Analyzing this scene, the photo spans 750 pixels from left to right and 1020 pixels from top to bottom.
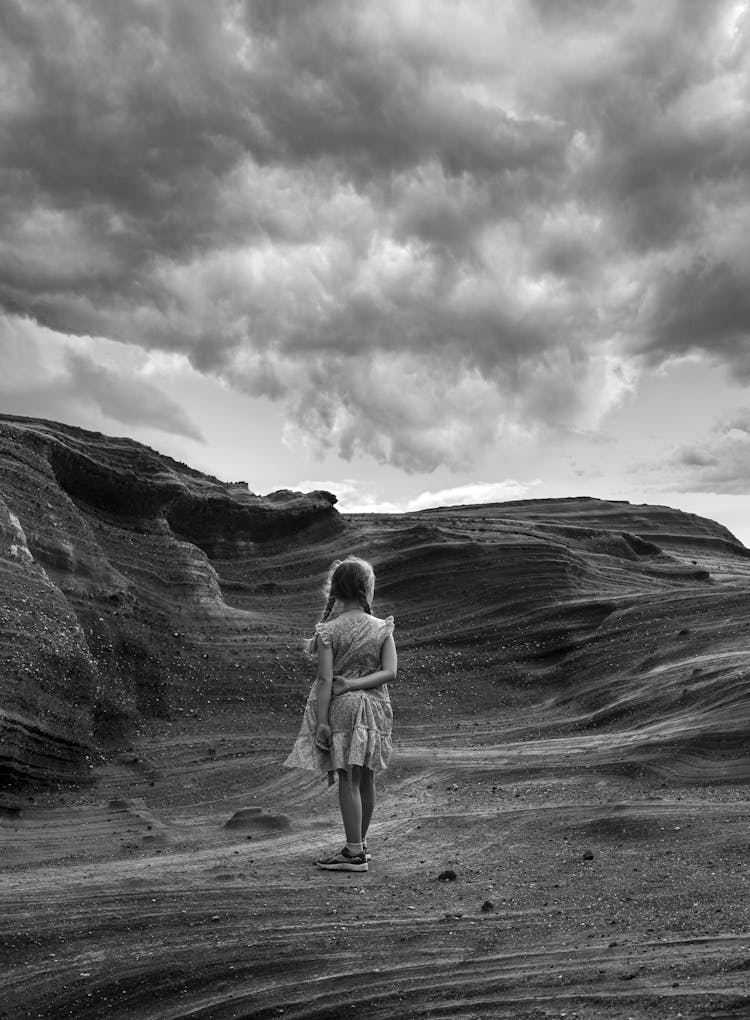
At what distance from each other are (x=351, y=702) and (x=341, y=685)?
150 mm

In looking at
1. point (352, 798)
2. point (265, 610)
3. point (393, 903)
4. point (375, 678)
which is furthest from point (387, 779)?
point (265, 610)

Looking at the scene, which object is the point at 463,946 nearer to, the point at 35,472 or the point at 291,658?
the point at 291,658

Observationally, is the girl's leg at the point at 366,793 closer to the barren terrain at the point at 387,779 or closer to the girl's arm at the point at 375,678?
the barren terrain at the point at 387,779

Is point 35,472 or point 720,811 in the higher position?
point 35,472

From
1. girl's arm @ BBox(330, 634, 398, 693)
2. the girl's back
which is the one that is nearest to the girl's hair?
the girl's back

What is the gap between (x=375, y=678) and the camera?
26.5 ft

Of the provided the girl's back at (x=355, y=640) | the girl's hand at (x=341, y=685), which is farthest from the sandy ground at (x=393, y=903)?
the girl's back at (x=355, y=640)

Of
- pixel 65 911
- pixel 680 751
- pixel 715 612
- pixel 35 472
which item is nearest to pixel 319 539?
pixel 35 472

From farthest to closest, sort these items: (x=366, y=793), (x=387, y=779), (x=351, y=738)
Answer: (x=387, y=779), (x=366, y=793), (x=351, y=738)

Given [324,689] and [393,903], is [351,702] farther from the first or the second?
[393,903]

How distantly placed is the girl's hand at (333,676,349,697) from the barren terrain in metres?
1.41

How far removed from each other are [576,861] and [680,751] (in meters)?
6.16

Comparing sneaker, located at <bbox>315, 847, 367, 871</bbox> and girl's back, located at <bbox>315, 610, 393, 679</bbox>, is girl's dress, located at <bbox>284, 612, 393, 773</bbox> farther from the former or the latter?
sneaker, located at <bbox>315, 847, 367, 871</bbox>

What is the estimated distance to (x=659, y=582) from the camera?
26672 millimetres
